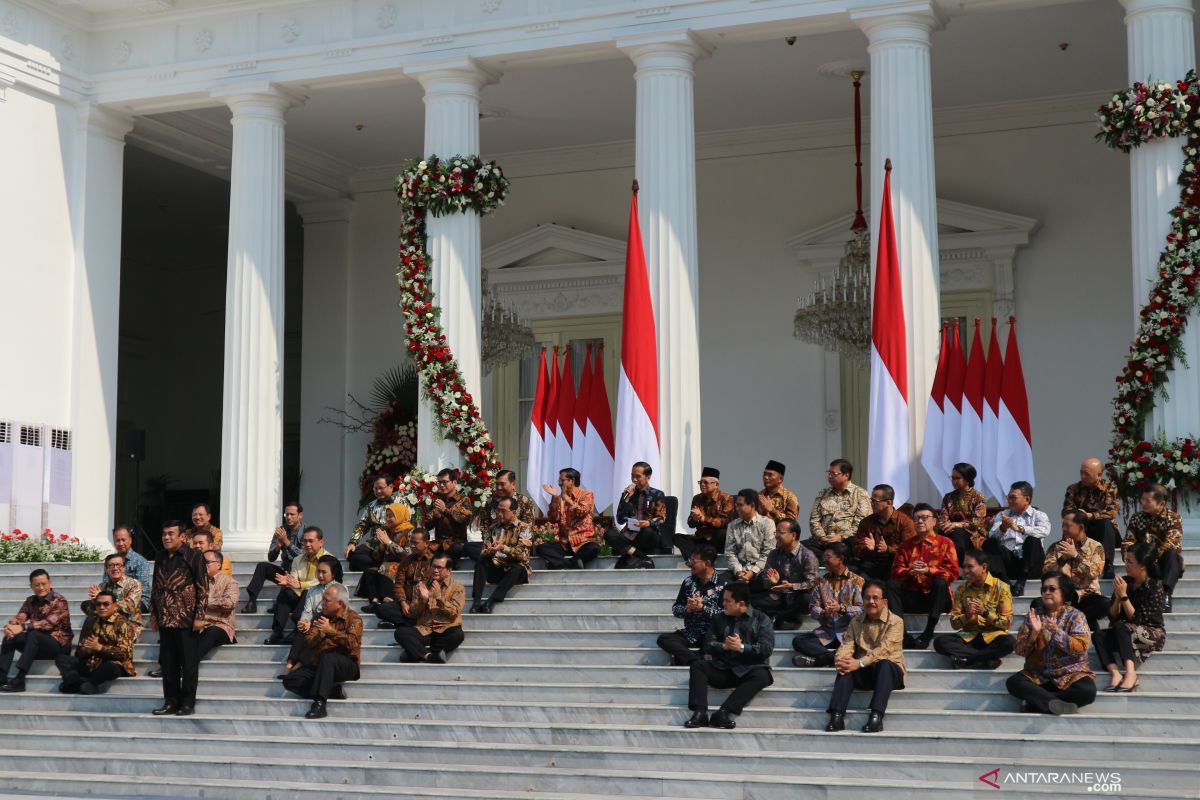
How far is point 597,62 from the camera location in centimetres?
1850

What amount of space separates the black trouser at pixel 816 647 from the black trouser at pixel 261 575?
203 inches

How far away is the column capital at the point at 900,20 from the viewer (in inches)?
615

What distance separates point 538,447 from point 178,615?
19.0 ft

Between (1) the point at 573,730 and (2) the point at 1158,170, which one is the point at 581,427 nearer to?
(1) the point at 573,730

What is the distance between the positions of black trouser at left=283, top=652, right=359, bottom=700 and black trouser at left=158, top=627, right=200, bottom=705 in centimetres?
73

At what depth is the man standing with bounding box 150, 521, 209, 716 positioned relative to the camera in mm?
12180

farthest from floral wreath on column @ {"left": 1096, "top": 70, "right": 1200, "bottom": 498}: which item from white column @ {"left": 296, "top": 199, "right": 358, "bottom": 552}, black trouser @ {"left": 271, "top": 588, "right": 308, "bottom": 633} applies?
white column @ {"left": 296, "top": 199, "right": 358, "bottom": 552}

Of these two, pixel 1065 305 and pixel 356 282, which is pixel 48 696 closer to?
pixel 356 282

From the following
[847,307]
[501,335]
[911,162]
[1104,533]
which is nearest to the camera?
[1104,533]

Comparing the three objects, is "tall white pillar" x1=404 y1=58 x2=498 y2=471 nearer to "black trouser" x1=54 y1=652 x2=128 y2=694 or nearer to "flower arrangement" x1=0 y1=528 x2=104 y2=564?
"flower arrangement" x1=0 y1=528 x2=104 y2=564

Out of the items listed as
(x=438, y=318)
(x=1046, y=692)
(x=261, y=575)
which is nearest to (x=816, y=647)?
(x=1046, y=692)

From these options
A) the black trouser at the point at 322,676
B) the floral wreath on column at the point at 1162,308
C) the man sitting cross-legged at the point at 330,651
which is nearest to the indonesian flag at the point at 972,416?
the floral wreath on column at the point at 1162,308

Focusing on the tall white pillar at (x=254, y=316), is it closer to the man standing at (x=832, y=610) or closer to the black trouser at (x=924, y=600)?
the man standing at (x=832, y=610)

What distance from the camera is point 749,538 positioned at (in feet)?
42.3
